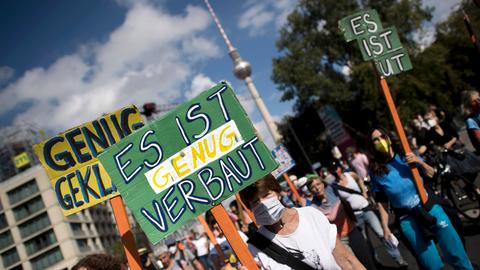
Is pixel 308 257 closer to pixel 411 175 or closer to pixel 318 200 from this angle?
pixel 411 175

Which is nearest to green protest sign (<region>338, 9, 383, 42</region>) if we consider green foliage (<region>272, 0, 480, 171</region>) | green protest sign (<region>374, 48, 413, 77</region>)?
green protest sign (<region>374, 48, 413, 77</region>)

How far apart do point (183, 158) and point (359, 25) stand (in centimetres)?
295

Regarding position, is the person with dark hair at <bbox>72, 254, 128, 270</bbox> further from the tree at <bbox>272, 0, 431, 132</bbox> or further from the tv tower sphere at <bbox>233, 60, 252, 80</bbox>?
the tv tower sphere at <bbox>233, 60, 252, 80</bbox>

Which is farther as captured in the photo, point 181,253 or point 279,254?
point 181,253

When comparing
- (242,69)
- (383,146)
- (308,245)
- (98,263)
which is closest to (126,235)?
(98,263)

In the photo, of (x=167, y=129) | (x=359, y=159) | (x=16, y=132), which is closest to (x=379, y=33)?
(x=167, y=129)

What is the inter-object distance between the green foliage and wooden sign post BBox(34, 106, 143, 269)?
26.9 m

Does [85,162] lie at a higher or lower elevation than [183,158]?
higher

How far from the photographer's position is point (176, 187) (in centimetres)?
298

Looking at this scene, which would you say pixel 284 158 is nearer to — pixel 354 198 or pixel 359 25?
pixel 354 198

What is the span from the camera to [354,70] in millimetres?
30141

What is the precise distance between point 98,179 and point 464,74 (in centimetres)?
3956

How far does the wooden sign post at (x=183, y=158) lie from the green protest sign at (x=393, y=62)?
2.50 meters

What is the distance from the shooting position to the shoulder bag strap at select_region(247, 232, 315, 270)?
250cm
